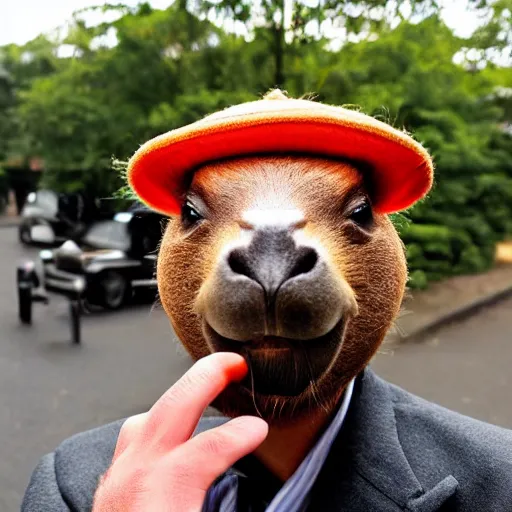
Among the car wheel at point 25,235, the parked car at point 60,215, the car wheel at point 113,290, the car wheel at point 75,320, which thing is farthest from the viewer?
the car wheel at point 25,235

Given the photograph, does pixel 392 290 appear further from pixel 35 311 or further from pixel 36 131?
pixel 36 131

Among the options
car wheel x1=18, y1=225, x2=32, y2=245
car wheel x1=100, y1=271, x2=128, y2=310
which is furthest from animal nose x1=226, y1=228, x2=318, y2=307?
car wheel x1=18, y1=225, x2=32, y2=245

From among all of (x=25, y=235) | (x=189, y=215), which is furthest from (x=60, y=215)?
(x=189, y=215)

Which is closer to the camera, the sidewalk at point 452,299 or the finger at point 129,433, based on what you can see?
the finger at point 129,433

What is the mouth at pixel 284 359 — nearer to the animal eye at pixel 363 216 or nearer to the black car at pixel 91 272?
the animal eye at pixel 363 216

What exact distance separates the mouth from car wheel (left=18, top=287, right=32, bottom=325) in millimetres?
6450

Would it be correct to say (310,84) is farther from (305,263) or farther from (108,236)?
(305,263)

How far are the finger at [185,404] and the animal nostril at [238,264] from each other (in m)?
0.14

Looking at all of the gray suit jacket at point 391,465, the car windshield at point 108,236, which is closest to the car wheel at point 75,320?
the car windshield at point 108,236

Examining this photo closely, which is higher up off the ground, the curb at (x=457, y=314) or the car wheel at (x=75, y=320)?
the car wheel at (x=75, y=320)

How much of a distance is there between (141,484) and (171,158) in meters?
0.55

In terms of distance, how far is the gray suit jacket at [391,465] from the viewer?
1042 mm

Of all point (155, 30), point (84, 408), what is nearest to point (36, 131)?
point (155, 30)

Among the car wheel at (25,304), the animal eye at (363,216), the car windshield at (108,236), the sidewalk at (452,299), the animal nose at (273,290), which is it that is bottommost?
the sidewalk at (452,299)
